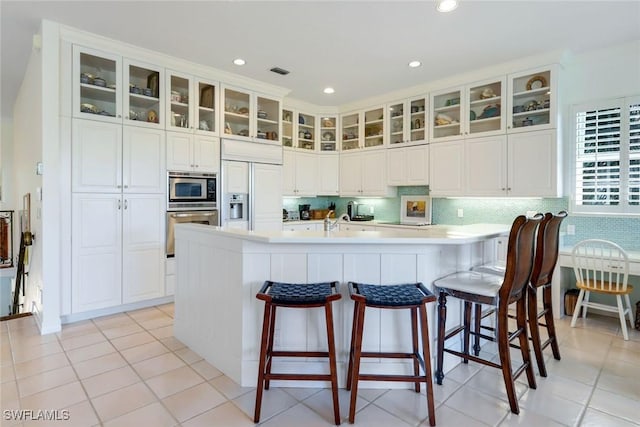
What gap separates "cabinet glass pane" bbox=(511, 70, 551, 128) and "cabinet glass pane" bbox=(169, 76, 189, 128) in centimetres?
386

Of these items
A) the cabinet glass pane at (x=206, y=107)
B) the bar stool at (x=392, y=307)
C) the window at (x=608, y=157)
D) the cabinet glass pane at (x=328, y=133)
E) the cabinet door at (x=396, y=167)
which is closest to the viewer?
the bar stool at (x=392, y=307)

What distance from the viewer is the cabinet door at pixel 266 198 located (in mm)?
4770

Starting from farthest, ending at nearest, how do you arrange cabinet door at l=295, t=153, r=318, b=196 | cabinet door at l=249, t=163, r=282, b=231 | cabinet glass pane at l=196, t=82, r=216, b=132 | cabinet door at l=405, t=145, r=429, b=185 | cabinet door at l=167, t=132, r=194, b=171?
cabinet door at l=295, t=153, r=318, b=196 < cabinet door at l=405, t=145, r=429, b=185 < cabinet door at l=249, t=163, r=282, b=231 < cabinet glass pane at l=196, t=82, r=216, b=132 < cabinet door at l=167, t=132, r=194, b=171

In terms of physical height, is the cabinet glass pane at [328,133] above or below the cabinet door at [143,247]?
above

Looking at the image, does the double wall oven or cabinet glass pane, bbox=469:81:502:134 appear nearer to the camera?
the double wall oven

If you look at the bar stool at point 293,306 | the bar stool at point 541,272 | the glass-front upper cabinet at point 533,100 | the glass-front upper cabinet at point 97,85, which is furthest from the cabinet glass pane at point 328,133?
the bar stool at point 293,306

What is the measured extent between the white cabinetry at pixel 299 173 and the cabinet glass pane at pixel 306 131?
176 millimetres

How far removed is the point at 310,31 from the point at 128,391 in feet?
10.7

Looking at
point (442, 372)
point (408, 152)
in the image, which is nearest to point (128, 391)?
point (442, 372)

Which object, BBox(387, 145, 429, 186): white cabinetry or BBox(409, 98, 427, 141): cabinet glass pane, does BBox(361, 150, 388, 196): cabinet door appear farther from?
BBox(409, 98, 427, 141): cabinet glass pane

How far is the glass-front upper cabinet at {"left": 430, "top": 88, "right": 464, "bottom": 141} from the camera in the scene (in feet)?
15.0

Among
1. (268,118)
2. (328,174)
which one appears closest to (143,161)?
(268,118)

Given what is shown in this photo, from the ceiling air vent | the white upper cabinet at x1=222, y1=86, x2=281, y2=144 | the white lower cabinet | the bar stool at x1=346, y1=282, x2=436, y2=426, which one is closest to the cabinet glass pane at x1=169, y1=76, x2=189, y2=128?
the white upper cabinet at x1=222, y1=86, x2=281, y2=144

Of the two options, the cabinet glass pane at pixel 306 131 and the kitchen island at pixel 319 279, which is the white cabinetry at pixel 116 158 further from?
the cabinet glass pane at pixel 306 131
